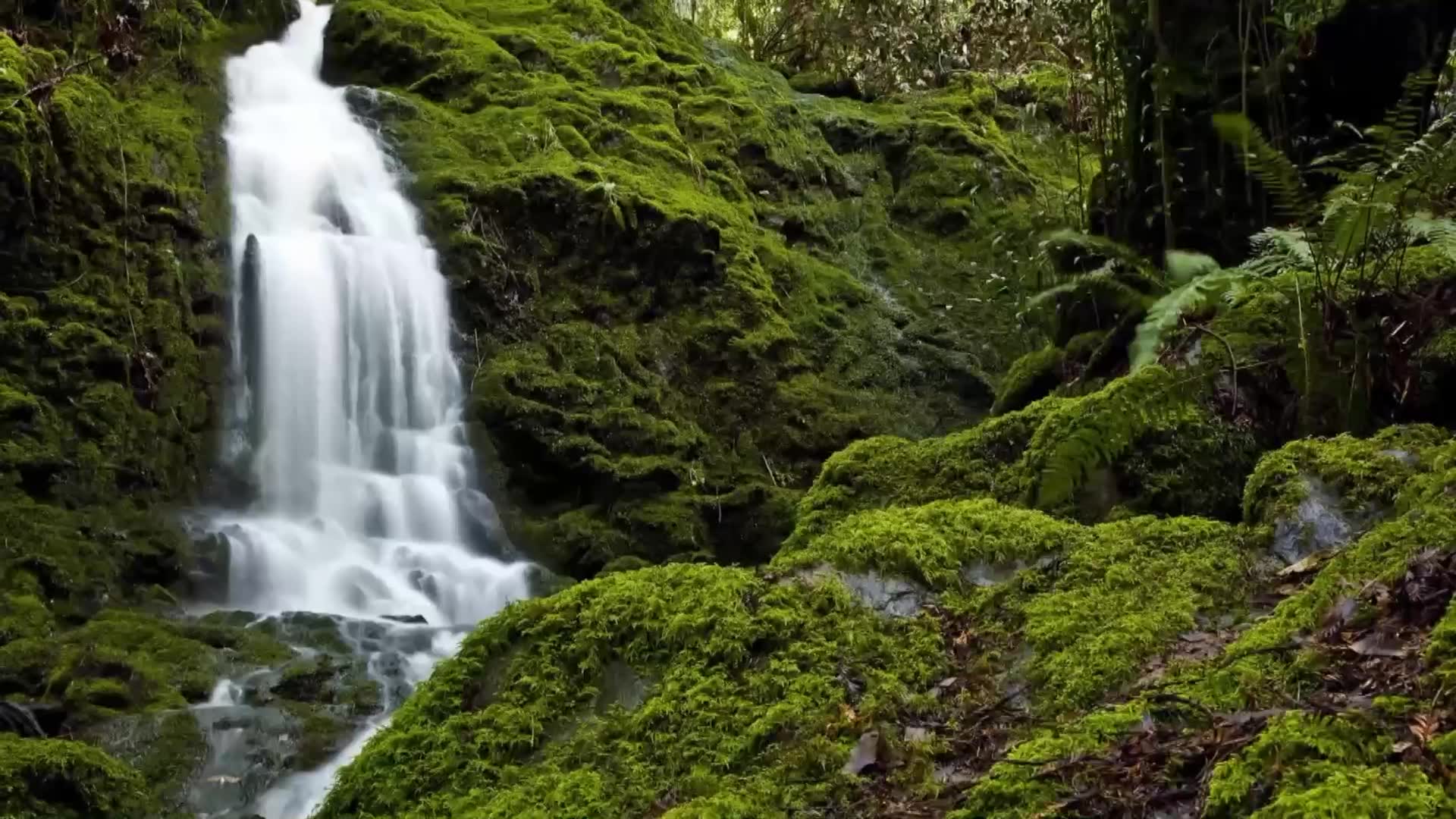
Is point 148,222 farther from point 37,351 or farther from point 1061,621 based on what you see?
point 1061,621

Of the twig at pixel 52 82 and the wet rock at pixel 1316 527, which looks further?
the twig at pixel 52 82

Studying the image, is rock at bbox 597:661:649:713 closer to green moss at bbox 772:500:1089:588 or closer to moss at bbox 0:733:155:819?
green moss at bbox 772:500:1089:588

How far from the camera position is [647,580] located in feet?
8.56

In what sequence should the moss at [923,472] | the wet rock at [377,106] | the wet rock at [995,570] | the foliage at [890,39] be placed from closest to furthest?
the wet rock at [995,570] < the moss at [923,472] < the wet rock at [377,106] < the foliage at [890,39]

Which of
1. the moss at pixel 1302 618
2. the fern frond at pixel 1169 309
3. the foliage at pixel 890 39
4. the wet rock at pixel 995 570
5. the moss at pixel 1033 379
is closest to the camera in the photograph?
the moss at pixel 1302 618

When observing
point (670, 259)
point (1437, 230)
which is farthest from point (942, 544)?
point (670, 259)

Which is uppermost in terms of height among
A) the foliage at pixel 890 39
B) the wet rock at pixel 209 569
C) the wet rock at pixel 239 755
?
the foliage at pixel 890 39

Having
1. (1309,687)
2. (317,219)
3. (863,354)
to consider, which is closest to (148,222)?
(317,219)

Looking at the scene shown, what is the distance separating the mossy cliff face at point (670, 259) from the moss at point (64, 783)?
427 cm

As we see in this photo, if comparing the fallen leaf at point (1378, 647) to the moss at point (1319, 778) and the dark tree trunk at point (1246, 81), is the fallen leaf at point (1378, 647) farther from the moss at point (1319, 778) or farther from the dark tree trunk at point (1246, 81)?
the dark tree trunk at point (1246, 81)

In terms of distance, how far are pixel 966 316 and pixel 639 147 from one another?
4.20m

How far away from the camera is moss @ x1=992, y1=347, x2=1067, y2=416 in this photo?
17.5 ft

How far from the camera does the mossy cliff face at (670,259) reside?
367 inches

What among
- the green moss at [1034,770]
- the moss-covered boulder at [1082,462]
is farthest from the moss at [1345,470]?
the green moss at [1034,770]
